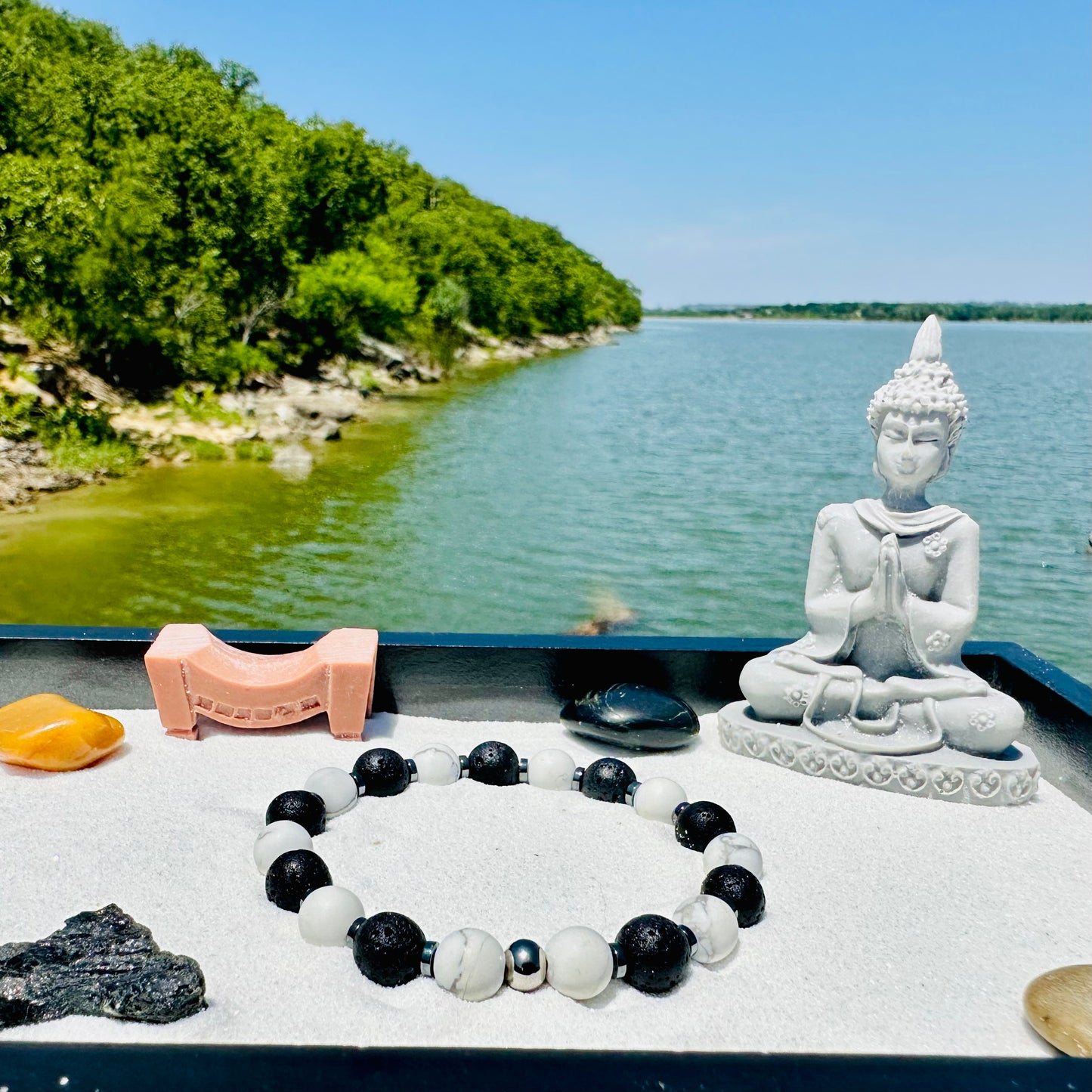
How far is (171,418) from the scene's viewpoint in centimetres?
1852

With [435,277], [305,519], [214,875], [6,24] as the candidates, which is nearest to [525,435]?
[305,519]

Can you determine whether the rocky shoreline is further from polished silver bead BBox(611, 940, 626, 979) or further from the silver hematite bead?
polished silver bead BBox(611, 940, 626, 979)

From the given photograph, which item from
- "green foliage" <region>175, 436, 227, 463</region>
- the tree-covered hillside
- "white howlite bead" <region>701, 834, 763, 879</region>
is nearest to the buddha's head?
"white howlite bead" <region>701, 834, 763, 879</region>

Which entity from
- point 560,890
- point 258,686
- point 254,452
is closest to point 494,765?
point 560,890

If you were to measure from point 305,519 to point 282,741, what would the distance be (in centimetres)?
1089

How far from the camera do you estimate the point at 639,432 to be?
949 inches

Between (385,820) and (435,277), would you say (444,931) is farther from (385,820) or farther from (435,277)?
(435,277)

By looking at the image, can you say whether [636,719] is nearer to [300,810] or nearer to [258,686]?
[300,810]

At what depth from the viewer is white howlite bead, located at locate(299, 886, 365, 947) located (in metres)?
2.88

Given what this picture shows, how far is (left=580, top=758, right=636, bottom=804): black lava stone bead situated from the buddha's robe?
703 millimetres

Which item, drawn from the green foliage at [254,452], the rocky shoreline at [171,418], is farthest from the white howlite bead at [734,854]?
the green foliage at [254,452]

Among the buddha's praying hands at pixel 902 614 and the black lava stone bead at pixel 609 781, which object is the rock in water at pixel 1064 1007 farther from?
the black lava stone bead at pixel 609 781

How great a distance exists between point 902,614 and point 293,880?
247 cm

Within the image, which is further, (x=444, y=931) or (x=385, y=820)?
(x=385, y=820)
